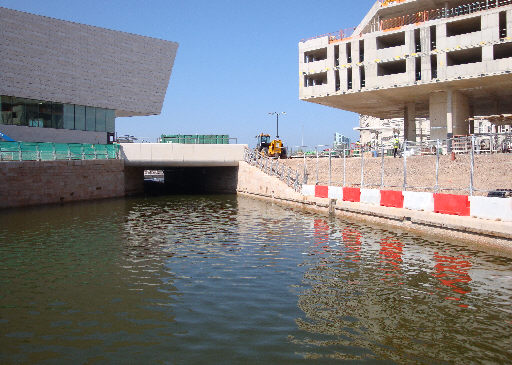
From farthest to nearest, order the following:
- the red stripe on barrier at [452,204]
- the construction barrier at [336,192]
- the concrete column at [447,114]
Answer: the concrete column at [447,114] → the construction barrier at [336,192] → the red stripe on barrier at [452,204]

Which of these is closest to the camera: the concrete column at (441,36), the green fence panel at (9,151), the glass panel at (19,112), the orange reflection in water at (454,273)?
the orange reflection in water at (454,273)

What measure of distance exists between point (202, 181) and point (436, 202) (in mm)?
37413

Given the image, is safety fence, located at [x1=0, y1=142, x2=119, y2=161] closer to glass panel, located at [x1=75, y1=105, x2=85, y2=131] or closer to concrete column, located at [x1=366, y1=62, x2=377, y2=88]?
glass panel, located at [x1=75, y1=105, x2=85, y2=131]

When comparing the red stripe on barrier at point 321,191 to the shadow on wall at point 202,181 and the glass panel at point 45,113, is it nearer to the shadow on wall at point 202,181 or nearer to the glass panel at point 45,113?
the shadow on wall at point 202,181

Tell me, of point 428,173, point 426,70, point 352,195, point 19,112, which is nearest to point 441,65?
point 426,70

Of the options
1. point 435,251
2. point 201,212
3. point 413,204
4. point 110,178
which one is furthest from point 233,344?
point 110,178

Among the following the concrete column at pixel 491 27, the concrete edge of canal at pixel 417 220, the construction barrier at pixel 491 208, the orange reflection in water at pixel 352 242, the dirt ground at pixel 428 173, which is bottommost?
the orange reflection in water at pixel 352 242

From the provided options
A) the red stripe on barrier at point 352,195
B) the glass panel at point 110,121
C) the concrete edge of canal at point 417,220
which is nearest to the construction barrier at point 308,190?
the concrete edge of canal at point 417,220

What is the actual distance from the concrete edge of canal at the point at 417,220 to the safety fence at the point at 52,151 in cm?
1700

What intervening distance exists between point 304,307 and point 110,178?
35.9 m

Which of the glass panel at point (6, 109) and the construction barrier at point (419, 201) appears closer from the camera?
the construction barrier at point (419, 201)

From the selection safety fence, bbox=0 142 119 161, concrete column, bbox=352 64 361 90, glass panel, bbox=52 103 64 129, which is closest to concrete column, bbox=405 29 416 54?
concrete column, bbox=352 64 361 90

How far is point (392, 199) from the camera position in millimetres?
22547

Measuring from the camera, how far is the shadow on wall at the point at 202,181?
48.8 metres
